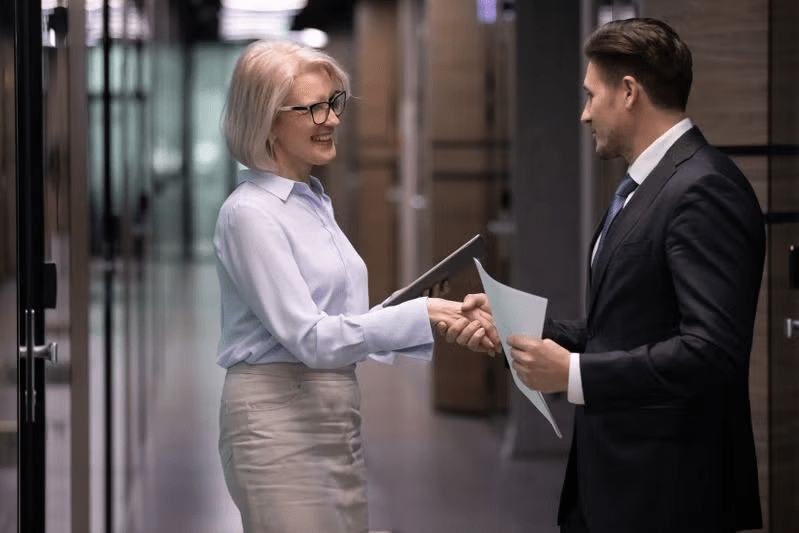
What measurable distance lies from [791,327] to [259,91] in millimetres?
1679

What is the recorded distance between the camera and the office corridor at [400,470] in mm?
6277

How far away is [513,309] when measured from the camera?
9.16 ft

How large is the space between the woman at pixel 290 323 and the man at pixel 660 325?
1.44 feet

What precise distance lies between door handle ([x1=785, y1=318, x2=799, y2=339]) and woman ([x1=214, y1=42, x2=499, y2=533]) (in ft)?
3.60

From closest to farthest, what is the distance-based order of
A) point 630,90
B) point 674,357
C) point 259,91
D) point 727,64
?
1. point 674,357
2. point 630,90
3. point 259,91
4. point 727,64

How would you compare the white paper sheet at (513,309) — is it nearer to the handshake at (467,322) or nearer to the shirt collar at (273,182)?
the handshake at (467,322)

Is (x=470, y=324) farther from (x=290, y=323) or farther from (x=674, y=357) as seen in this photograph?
(x=674, y=357)

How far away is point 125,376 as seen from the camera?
6887 mm

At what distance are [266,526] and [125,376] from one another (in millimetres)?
3813

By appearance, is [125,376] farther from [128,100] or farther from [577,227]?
[577,227]

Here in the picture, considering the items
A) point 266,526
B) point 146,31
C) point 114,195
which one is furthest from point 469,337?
point 146,31

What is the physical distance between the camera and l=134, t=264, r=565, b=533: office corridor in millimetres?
6277

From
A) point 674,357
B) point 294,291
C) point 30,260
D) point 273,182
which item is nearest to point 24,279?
point 30,260

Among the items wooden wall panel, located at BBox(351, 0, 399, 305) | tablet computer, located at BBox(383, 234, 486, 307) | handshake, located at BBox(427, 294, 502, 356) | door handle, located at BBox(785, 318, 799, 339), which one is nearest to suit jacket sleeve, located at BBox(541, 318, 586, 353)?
handshake, located at BBox(427, 294, 502, 356)
